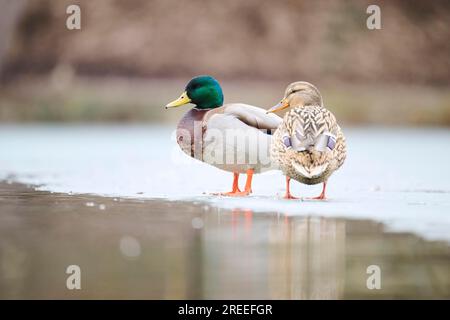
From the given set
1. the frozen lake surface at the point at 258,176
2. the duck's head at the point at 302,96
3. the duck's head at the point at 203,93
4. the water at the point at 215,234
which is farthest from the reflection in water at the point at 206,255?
the duck's head at the point at 203,93

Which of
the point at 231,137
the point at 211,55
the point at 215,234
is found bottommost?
the point at 215,234

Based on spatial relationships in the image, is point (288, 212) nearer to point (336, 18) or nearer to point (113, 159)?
point (113, 159)

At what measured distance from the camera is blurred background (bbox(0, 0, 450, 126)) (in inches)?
590

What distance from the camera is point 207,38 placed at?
1616cm

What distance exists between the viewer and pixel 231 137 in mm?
5336

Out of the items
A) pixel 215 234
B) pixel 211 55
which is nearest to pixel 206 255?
pixel 215 234

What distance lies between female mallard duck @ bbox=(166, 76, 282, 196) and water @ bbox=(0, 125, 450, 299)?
202 millimetres

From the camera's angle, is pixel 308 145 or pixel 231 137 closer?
pixel 308 145

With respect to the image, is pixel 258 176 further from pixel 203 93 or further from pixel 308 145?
pixel 308 145

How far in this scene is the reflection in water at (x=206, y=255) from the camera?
2971 mm

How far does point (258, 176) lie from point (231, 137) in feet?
6.38

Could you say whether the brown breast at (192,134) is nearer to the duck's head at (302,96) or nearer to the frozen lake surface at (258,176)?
the frozen lake surface at (258,176)

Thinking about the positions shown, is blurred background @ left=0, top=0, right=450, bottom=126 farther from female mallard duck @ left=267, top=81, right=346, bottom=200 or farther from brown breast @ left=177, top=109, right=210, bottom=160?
female mallard duck @ left=267, top=81, right=346, bottom=200

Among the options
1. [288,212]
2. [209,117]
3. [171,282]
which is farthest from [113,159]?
[171,282]
